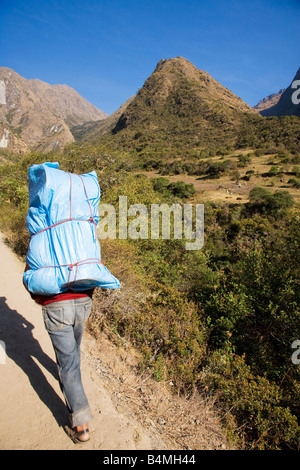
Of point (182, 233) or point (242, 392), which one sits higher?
point (182, 233)

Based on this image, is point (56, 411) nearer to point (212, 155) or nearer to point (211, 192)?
point (211, 192)

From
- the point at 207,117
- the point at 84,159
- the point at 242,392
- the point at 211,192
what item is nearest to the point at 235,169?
the point at 211,192

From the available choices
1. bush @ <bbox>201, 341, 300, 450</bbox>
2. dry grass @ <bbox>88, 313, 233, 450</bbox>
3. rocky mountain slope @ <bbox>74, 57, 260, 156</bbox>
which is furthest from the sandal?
rocky mountain slope @ <bbox>74, 57, 260, 156</bbox>

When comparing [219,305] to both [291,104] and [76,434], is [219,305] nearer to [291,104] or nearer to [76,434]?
[76,434]

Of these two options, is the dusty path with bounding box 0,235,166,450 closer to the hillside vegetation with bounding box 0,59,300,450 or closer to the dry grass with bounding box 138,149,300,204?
the hillside vegetation with bounding box 0,59,300,450

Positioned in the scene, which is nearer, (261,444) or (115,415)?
(115,415)

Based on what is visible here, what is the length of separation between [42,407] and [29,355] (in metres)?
0.73

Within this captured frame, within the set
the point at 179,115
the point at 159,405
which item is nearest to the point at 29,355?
the point at 159,405

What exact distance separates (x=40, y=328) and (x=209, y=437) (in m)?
2.43

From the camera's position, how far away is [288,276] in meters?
5.39

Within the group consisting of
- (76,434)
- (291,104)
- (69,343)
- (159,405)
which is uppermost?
(291,104)

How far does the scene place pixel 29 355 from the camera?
264cm

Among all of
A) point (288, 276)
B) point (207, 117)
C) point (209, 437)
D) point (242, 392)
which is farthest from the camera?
point (207, 117)

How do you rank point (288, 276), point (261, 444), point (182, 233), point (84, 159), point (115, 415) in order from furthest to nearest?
point (84, 159) < point (182, 233) < point (288, 276) < point (261, 444) < point (115, 415)
